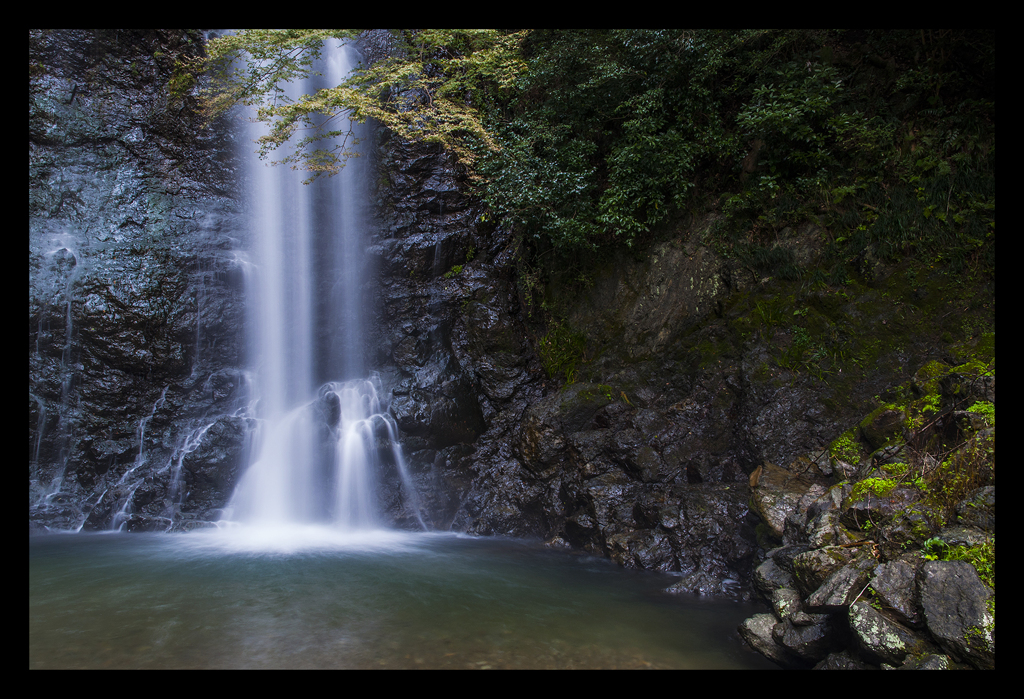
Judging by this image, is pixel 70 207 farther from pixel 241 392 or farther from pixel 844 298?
pixel 844 298

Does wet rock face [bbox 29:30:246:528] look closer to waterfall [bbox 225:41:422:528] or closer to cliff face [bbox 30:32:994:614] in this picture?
cliff face [bbox 30:32:994:614]

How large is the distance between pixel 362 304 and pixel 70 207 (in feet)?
19.3

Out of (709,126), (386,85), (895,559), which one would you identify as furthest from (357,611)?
(386,85)

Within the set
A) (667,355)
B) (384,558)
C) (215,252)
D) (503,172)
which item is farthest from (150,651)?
(215,252)

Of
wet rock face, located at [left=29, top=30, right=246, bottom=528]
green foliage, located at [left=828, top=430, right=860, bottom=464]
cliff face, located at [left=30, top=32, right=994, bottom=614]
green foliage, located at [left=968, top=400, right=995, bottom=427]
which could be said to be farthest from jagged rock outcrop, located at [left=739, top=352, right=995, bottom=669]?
wet rock face, located at [left=29, top=30, right=246, bottom=528]

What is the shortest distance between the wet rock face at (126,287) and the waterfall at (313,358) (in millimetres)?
538

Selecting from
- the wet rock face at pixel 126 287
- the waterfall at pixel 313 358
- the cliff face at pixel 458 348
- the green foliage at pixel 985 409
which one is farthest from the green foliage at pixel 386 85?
the green foliage at pixel 985 409

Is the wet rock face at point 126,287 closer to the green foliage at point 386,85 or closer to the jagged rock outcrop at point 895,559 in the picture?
the green foliage at point 386,85

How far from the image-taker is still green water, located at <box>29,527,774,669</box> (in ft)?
13.5

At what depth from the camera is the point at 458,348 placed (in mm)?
10625

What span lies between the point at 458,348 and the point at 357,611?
6029 millimetres

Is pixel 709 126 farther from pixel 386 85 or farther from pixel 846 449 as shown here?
pixel 386 85

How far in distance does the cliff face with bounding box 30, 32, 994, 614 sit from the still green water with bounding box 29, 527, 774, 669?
4.02ft
